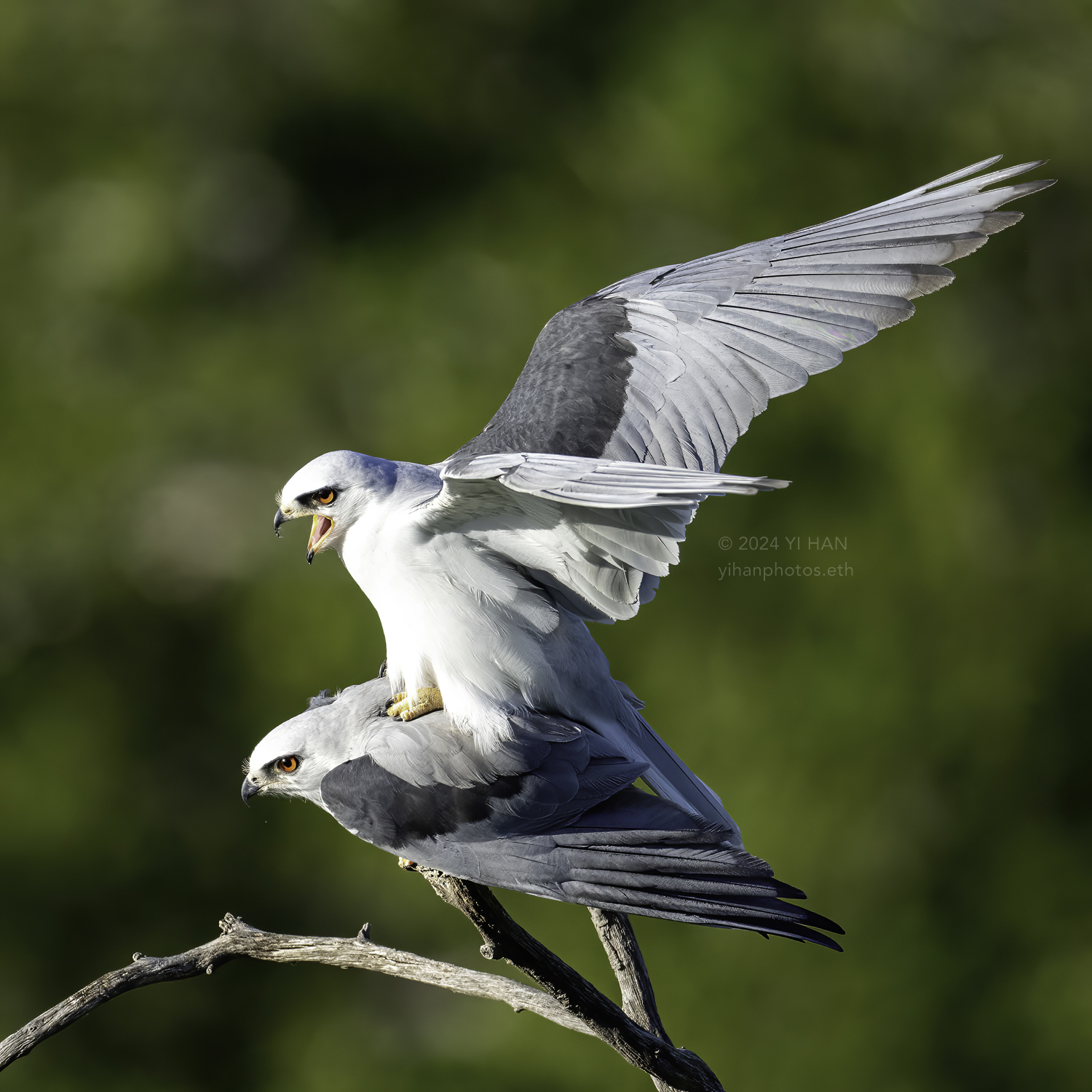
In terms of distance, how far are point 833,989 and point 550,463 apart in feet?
16.9

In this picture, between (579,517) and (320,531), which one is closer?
(579,517)

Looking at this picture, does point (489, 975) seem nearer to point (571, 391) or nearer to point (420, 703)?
point (420, 703)

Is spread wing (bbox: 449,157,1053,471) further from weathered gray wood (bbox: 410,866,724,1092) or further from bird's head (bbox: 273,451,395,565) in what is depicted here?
weathered gray wood (bbox: 410,866,724,1092)

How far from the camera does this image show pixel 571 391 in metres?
2.39

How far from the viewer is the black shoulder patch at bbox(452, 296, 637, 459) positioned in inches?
89.8

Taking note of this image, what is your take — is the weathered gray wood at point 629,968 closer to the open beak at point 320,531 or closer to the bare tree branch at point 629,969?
the bare tree branch at point 629,969

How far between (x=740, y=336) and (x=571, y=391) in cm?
41

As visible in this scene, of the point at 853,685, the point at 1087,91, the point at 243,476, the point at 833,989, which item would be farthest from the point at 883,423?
the point at 243,476

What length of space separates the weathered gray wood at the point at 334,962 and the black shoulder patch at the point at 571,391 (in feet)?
3.79

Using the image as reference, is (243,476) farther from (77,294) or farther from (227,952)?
(227,952)

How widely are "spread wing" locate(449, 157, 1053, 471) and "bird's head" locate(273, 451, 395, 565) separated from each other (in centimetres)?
23

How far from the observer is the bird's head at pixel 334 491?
2035 millimetres

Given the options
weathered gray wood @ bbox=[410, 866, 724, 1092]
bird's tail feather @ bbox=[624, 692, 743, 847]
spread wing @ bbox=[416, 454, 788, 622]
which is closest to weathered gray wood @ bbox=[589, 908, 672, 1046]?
weathered gray wood @ bbox=[410, 866, 724, 1092]

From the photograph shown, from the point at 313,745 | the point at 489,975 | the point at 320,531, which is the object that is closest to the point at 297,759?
the point at 313,745
